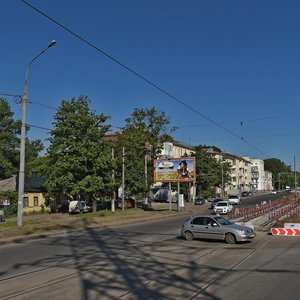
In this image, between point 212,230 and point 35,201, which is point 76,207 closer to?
point 35,201

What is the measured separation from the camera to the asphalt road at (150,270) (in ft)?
33.6

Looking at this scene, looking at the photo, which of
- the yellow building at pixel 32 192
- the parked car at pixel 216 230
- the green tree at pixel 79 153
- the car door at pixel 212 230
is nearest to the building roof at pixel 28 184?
the yellow building at pixel 32 192

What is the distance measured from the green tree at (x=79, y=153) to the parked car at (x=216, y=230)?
25.6 metres

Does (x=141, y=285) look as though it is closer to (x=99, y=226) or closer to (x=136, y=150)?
(x=99, y=226)

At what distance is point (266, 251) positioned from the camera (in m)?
18.4

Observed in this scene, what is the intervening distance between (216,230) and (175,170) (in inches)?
1459

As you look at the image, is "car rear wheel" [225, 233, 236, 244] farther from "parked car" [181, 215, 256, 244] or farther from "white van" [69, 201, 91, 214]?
"white van" [69, 201, 91, 214]

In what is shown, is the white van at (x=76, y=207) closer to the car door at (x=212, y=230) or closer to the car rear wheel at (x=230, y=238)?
the car door at (x=212, y=230)

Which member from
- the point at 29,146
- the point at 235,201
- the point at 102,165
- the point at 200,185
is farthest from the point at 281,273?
the point at 29,146

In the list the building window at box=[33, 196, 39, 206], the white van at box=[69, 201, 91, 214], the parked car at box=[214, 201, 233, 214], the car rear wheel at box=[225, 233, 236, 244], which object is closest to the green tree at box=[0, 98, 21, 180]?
the building window at box=[33, 196, 39, 206]

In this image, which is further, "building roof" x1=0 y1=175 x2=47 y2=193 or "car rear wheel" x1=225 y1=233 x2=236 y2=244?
"building roof" x1=0 y1=175 x2=47 y2=193

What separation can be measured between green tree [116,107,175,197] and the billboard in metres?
1.81

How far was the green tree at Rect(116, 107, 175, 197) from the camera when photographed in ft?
195

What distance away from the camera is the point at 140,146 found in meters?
61.7
